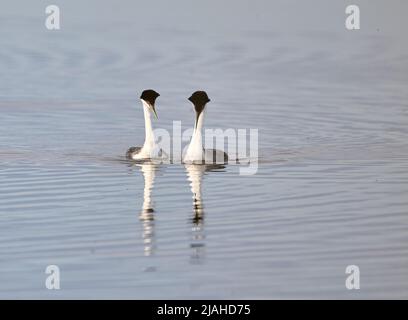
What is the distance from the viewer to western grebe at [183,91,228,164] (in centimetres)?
2066

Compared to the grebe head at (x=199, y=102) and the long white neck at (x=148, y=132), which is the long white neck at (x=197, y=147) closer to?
the grebe head at (x=199, y=102)

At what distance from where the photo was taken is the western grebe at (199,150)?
67.8ft

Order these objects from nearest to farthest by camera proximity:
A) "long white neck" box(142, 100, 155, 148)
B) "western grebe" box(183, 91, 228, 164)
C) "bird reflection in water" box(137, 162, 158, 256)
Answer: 1. "bird reflection in water" box(137, 162, 158, 256)
2. "western grebe" box(183, 91, 228, 164)
3. "long white neck" box(142, 100, 155, 148)

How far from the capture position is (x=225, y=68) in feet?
102

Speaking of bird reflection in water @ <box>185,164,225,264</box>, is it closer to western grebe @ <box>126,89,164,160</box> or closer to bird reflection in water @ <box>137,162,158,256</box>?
bird reflection in water @ <box>137,162,158,256</box>

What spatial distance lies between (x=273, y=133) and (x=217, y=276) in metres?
10.7

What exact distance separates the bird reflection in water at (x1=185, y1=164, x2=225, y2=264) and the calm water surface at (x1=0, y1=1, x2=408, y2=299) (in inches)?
1.5

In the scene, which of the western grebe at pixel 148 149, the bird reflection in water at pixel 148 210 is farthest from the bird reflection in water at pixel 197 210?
the western grebe at pixel 148 149

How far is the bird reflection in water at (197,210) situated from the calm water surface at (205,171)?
4 cm

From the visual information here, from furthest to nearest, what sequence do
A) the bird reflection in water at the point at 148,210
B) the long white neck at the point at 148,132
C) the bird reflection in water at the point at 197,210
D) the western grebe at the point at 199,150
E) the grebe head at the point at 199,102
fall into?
the long white neck at the point at 148,132, the grebe head at the point at 199,102, the western grebe at the point at 199,150, the bird reflection in water at the point at 148,210, the bird reflection in water at the point at 197,210

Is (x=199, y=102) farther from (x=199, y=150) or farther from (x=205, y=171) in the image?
(x=205, y=171)

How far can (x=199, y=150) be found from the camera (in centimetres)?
2072

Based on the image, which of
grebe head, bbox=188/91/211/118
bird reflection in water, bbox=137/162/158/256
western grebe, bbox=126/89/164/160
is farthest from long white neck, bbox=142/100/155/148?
grebe head, bbox=188/91/211/118
